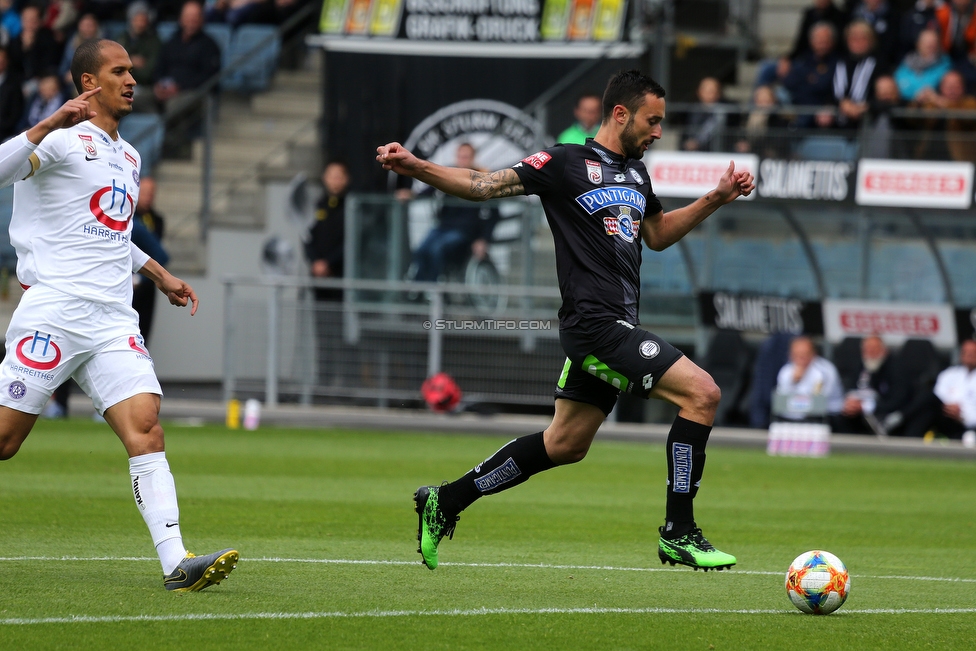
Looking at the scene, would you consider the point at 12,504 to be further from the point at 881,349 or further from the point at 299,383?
the point at 881,349

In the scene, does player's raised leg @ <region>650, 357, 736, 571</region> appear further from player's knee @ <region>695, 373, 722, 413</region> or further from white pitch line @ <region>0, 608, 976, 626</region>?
white pitch line @ <region>0, 608, 976, 626</region>

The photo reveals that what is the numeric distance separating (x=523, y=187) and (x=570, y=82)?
46.6ft

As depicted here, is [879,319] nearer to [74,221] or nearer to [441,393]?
[441,393]

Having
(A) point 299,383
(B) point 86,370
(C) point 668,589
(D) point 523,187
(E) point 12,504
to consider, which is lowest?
(A) point 299,383

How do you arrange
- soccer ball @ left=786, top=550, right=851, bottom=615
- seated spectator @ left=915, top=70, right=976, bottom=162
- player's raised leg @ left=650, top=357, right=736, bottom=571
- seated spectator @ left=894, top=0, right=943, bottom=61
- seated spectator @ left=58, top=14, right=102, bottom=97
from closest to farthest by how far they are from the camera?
soccer ball @ left=786, top=550, right=851, bottom=615
player's raised leg @ left=650, top=357, right=736, bottom=571
seated spectator @ left=915, top=70, right=976, bottom=162
seated spectator @ left=894, top=0, right=943, bottom=61
seated spectator @ left=58, top=14, right=102, bottom=97

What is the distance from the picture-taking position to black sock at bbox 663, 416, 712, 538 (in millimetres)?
6961

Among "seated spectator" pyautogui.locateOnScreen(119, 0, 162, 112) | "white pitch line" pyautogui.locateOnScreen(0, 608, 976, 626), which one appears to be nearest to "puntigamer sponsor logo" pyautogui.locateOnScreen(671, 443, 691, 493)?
"white pitch line" pyautogui.locateOnScreen(0, 608, 976, 626)

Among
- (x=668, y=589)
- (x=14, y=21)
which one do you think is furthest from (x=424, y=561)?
(x=14, y=21)

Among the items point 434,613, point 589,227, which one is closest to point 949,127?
point 589,227

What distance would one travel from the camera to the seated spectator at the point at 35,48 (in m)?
25.0

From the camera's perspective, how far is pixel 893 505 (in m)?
12.2

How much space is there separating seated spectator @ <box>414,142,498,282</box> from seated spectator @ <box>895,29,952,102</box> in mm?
5990

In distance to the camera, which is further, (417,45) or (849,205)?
(417,45)
